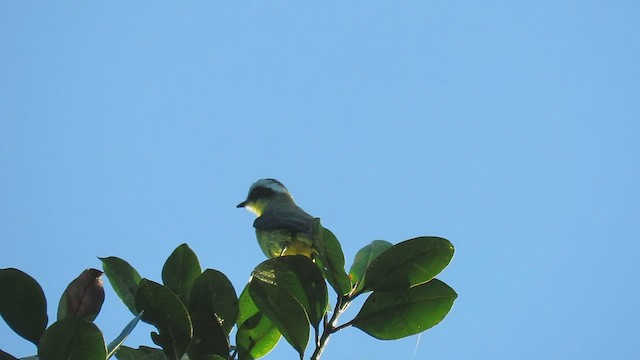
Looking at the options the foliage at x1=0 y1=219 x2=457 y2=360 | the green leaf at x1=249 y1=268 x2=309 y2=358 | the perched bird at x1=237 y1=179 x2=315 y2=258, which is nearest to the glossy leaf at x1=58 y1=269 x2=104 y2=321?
the foliage at x1=0 y1=219 x2=457 y2=360

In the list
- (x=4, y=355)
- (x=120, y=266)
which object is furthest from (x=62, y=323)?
(x=120, y=266)

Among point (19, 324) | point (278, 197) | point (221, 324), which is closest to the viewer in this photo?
point (19, 324)

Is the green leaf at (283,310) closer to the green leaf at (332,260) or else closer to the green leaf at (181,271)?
the green leaf at (332,260)

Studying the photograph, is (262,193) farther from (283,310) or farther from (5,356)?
(5,356)

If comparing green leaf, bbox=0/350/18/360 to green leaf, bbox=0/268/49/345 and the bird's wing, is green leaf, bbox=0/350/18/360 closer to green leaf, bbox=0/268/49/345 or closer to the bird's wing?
green leaf, bbox=0/268/49/345

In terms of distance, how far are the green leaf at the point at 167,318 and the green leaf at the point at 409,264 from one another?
492 mm

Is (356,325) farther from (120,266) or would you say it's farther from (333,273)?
(120,266)

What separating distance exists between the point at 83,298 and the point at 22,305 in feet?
0.47

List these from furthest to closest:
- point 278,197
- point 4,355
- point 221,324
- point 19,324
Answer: point 278,197, point 221,324, point 19,324, point 4,355

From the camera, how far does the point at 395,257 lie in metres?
1.93

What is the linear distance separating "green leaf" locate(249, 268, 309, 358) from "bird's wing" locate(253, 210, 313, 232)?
96.9 inches

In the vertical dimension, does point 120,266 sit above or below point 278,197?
below

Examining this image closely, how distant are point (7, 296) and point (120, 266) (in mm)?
343

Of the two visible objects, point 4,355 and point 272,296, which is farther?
point 272,296
